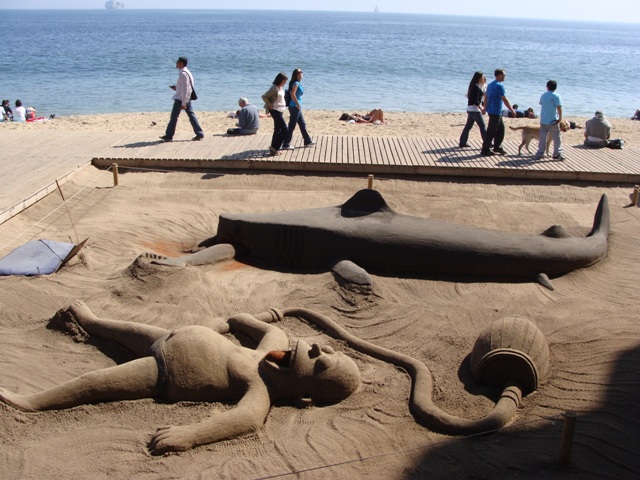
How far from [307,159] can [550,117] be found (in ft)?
16.3

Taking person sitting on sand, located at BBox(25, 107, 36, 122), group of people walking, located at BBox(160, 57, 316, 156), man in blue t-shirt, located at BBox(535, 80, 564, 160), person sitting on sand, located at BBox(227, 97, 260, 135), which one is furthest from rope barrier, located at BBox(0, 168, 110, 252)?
person sitting on sand, located at BBox(25, 107, 36, 122)

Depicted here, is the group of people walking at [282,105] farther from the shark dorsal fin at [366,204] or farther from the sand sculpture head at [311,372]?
the sand sculpture head at [311,372]

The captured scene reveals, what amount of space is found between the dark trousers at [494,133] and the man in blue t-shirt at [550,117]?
0.84 m

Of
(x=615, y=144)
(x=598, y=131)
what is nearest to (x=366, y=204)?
Result: (x=615, y=144)

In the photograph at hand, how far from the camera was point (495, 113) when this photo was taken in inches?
501

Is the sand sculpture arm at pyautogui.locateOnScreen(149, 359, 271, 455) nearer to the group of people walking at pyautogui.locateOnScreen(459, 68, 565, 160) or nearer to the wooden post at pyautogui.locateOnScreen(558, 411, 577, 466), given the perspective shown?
the wooden post at pyautogui.locateOnScreen(558, 411, 577, 466)

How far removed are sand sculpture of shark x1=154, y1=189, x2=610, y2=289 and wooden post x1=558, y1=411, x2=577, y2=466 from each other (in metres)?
3.32

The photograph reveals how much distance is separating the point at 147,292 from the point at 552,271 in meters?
4.96

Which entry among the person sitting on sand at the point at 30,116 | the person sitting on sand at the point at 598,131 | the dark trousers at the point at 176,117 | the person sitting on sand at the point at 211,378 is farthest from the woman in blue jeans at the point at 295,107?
the person sitting on sand at the point at 30,116

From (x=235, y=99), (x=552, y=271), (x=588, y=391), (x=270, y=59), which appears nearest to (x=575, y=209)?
(x=552, y=271)

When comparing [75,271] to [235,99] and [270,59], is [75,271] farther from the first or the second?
[270,59]

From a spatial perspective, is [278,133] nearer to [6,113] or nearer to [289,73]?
[6,113]

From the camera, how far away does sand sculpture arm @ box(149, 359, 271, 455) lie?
15.4 ft

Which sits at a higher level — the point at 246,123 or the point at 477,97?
the point at 477,97
